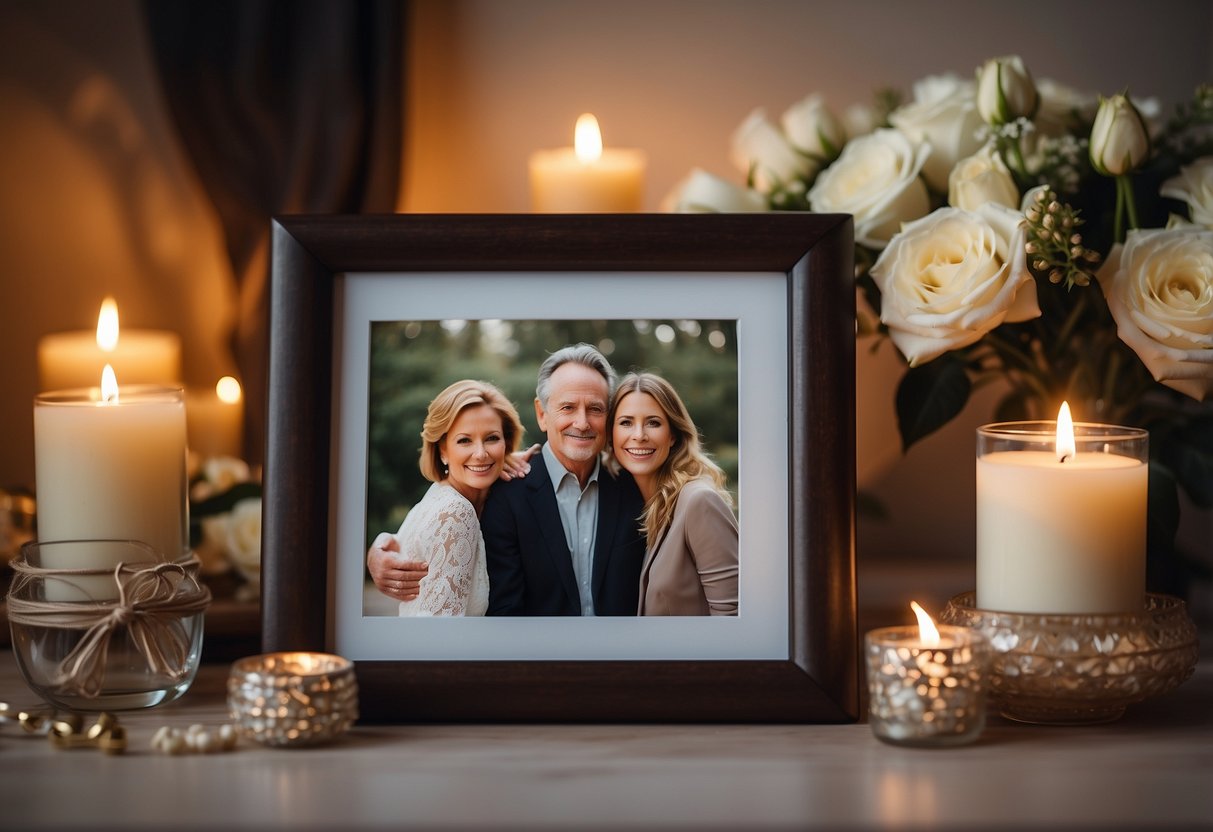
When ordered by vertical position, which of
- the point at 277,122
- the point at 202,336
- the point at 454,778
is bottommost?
the point at 454,778

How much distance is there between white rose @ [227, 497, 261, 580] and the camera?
973 millimetres

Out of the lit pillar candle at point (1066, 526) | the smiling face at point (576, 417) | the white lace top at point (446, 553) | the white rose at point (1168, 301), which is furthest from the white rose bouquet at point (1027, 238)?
the white lace top at point (446, 553)

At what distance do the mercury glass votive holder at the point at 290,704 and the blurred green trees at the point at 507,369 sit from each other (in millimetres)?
112

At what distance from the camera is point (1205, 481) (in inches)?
35.4

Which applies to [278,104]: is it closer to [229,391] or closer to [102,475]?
[229,391]

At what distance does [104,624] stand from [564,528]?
30cm

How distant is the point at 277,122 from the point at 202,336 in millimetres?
243

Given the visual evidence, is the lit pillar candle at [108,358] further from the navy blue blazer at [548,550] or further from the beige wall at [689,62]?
the navy blue blazer at [548,550]

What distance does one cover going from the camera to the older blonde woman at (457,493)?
2.50 feet

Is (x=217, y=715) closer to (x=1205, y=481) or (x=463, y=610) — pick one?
(x=463, y=610)

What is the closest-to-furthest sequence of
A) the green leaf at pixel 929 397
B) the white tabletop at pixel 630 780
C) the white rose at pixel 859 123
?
the white tabletop at pixel 630 780 < the green leaf at pixel 929 397 < the white rose at pixel 859 123

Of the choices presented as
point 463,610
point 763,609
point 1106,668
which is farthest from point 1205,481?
point 463,610

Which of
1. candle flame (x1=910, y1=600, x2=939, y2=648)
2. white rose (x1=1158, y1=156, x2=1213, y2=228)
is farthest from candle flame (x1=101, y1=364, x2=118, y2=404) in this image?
white rose (x1=1158, y1=156, x2=1213, y2=228)

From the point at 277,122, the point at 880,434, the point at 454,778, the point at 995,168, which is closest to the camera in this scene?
the point at 454,778
